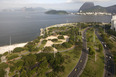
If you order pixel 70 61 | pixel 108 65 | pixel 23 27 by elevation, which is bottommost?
pixel 108 65

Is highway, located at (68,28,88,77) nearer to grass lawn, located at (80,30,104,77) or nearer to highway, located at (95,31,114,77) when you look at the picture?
grass lawn, located at (80,30,104,77)

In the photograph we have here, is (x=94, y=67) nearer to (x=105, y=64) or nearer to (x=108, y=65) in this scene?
(x=105, y=64)

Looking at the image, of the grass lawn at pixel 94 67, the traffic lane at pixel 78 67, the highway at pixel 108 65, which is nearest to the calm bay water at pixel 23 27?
the traffic lane at pixel 78 67

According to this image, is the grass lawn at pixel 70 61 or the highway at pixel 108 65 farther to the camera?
the grass lawn at pixel 70 61

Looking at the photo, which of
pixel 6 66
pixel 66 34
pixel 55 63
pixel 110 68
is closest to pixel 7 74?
pixel 6 66

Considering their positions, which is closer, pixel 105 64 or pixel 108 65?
pixel 108 65

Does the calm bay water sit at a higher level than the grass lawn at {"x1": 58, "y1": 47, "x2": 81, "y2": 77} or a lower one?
higher

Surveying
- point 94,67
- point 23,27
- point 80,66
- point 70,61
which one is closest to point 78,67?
point 80,66

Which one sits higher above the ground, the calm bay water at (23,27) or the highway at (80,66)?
the calm bay water at (23,27)

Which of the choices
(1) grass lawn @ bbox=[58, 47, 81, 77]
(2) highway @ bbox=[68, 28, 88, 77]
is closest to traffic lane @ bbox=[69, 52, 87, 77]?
(2) highway @ bbox=[68, 28, 88, 77]

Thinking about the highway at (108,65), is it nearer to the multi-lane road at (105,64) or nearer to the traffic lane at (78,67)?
the multi-lane road at (105,64)

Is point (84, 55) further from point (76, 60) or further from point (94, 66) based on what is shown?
point (94, 66)
